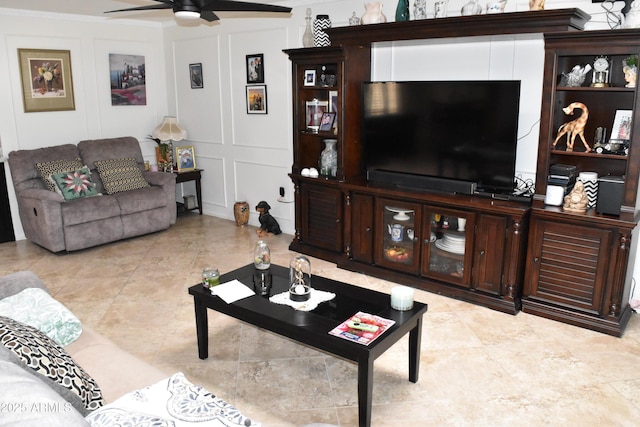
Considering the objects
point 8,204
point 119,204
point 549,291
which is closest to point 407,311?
point 549,291

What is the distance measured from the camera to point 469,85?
12.5ft

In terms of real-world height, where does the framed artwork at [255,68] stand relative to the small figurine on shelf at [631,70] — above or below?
above

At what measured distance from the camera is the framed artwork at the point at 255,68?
554 centimetres

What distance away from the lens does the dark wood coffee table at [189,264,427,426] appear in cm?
236

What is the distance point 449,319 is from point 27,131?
4.67m

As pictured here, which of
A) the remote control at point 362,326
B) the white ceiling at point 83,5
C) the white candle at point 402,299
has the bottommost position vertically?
the remote control at point 362,326

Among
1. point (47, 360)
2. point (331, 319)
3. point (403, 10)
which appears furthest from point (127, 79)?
point (47, 360)

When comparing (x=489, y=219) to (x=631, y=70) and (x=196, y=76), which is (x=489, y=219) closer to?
(x=631, y=70)

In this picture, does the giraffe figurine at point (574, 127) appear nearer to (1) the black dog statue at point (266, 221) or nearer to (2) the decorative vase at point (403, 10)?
(2) the decorative vase at point (403, 10)

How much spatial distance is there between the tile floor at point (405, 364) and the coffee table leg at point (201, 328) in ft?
0.21

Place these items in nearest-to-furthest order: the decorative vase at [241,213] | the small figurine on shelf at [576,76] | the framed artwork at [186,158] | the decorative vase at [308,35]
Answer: the small figurine on shelf at [576,76] < the decorative vase at [308,35] < the decorative vase at [241,213] < the framed artwork at [186,158]

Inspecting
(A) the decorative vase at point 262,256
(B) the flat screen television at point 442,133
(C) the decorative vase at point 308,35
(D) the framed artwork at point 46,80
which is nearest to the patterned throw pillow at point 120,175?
(D) the framed artwork at point 46,80

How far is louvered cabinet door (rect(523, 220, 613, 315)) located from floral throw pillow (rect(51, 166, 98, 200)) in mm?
4166

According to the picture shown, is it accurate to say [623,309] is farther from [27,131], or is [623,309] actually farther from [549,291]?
[27,131]
